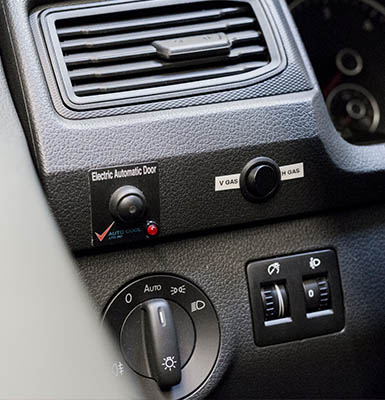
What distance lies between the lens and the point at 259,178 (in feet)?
3.62

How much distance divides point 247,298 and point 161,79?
0.30 m

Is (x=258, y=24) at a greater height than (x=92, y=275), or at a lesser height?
greater

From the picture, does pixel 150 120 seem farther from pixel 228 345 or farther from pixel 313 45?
pixel 313 45

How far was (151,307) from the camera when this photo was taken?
42.8 inches

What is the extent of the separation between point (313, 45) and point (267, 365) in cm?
52

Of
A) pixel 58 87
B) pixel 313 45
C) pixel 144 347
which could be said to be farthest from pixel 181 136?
pixel 313 45

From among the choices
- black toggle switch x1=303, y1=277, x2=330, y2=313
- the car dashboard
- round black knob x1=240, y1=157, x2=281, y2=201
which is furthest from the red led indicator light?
black toggle switch x1=303, y1=277, x2=330, y2=313

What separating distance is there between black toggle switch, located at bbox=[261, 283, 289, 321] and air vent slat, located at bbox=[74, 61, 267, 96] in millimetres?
280

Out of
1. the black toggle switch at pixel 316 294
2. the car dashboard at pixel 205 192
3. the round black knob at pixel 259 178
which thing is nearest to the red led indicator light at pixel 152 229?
the car dashboard at pixel 205 192

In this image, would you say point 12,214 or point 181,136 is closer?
point 12,214

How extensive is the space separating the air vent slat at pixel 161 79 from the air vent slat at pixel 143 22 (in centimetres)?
7

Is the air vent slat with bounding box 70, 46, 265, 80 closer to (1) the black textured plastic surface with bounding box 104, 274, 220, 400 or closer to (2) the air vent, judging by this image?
(2) the air vent

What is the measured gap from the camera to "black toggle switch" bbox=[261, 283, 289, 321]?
1.16m

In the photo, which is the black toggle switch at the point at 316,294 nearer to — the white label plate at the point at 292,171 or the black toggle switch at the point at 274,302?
the black toggle switch at the point at 274,302
